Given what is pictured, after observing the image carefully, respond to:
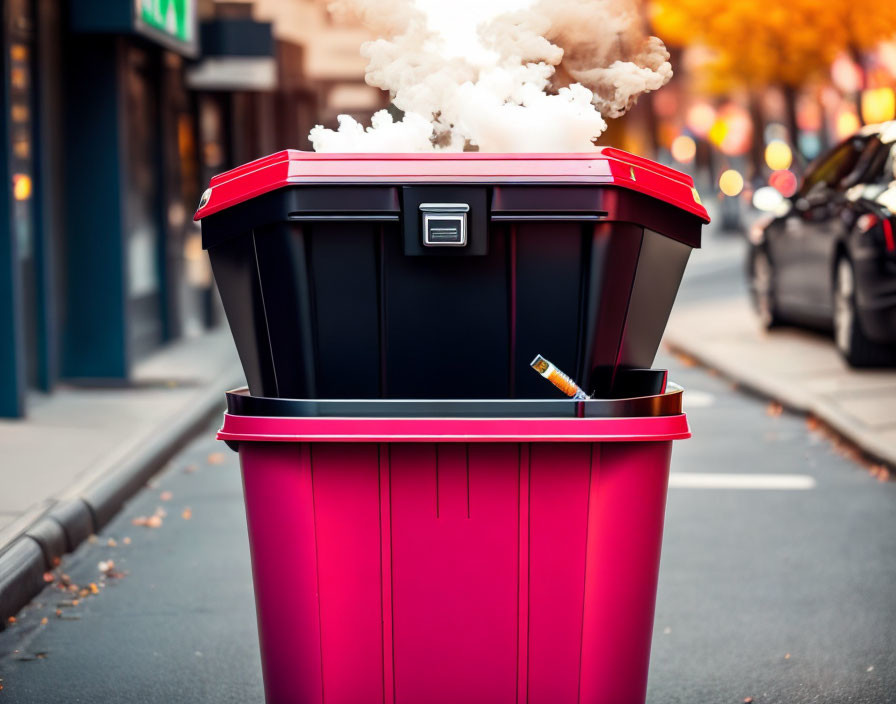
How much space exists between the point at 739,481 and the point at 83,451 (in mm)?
3758

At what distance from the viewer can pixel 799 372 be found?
10.8m

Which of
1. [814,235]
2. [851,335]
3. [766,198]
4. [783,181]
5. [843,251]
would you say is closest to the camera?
[851,335]

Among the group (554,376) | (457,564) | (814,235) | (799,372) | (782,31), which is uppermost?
(782,31)

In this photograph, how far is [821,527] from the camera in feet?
21.4

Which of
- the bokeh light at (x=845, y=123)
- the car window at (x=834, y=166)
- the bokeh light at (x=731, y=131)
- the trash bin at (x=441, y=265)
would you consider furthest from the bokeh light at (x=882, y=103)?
the trash bin at (x=441, y=265)

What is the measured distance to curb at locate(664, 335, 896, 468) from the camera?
25.8 ft

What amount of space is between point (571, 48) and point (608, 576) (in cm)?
167

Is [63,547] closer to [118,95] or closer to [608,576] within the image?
[608,576]

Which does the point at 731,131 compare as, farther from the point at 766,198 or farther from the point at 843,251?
the point at 843,251

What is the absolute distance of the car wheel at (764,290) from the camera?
43.2ft

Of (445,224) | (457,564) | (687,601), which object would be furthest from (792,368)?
(445,224)

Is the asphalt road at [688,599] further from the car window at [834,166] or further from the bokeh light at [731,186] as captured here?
the bokeh light at [731,186]

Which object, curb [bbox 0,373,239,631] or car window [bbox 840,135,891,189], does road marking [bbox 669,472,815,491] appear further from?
car window [bbox 840,135,891,189]

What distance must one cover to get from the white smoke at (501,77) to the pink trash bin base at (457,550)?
0.75m
